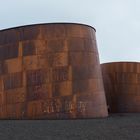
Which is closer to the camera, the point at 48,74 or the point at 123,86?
the point at 48,74

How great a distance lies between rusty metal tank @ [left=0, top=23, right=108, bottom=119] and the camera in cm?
1941

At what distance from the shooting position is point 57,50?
65.4 ft

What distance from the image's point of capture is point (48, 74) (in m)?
19.6

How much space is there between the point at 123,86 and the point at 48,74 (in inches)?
522

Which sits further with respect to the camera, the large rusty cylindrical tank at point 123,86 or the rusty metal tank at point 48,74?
the large rusty cylindrical tank at point 123,86

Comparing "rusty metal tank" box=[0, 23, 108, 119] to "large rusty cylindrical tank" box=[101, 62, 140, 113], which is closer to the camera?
"rusty metal tank" box=[0, 23, 108, 119]

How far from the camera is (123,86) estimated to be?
104 feet

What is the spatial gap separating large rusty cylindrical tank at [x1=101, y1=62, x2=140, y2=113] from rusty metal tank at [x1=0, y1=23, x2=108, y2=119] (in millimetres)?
10887

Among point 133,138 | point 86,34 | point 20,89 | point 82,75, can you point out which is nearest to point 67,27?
point 86,34

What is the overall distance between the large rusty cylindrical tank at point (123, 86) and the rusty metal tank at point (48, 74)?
10.9 meters

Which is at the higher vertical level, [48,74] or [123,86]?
[123,86]

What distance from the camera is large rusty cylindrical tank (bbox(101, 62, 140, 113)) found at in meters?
31.5

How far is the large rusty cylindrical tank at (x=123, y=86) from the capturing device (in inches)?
1238

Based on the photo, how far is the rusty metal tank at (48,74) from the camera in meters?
19.4
